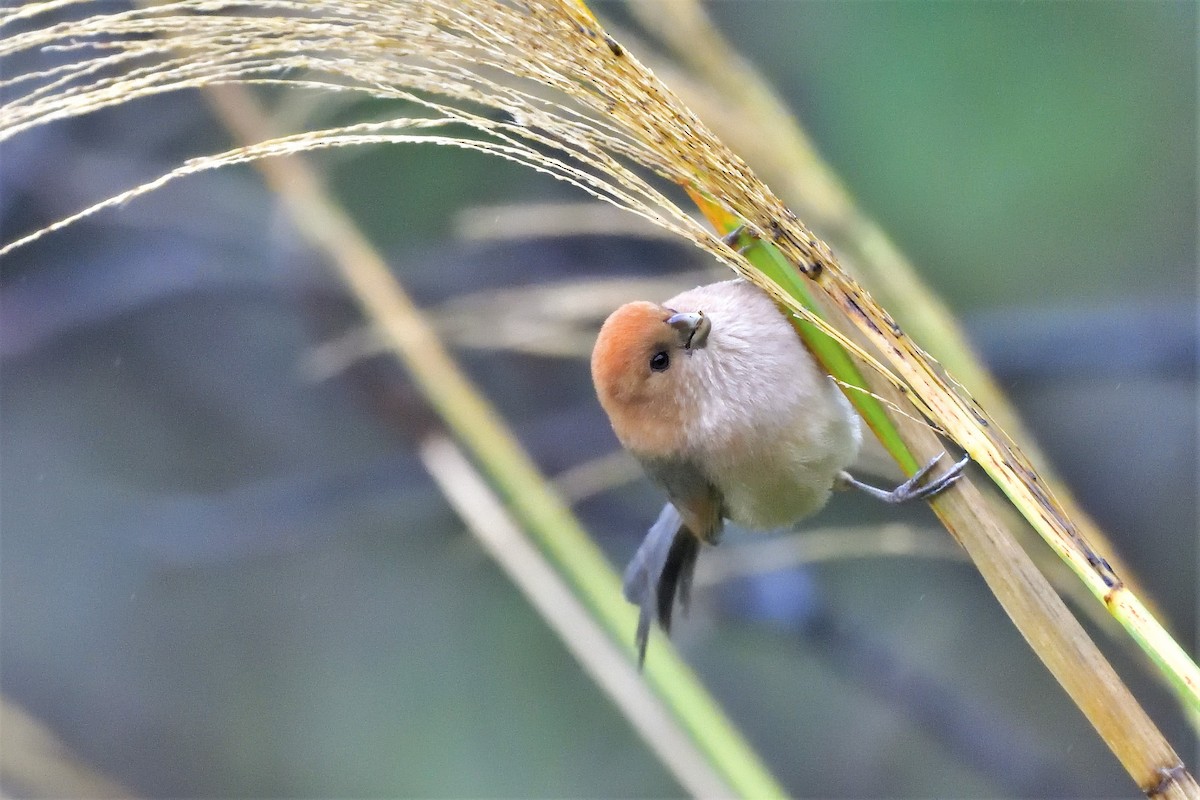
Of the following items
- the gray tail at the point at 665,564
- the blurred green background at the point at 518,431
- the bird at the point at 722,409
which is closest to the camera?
the bird at the point at 722,409

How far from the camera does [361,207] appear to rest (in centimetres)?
161

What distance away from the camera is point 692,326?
87cm

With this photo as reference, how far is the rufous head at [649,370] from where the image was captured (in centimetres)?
88

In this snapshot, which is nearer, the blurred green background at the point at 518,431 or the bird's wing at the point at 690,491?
the bird's wing at the point at 690,491

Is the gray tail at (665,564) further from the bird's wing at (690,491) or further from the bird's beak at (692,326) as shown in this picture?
the bird's beak at (692,326)

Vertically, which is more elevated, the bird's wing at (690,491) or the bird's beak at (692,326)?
the bird's beak at (692,326)

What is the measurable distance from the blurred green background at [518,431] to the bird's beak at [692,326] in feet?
1.51

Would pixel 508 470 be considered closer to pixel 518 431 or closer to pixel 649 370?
pixel 649 370

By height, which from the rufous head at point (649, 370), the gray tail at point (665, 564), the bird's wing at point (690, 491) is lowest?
the gray tail at point (665, 564)

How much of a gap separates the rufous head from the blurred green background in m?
0.45

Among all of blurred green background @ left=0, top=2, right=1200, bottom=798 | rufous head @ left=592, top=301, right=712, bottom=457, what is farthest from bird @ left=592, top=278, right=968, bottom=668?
blurred green background @ left=0, top=2, right=1200, bottom=798

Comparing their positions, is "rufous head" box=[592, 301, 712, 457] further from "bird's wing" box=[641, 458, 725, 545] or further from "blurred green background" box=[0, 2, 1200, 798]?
"blurred green background" box=[0, 2, 1200, 798]

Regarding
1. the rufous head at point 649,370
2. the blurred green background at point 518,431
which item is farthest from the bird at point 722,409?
the blurred green background at point 518,431

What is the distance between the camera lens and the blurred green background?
1305 millimetres
